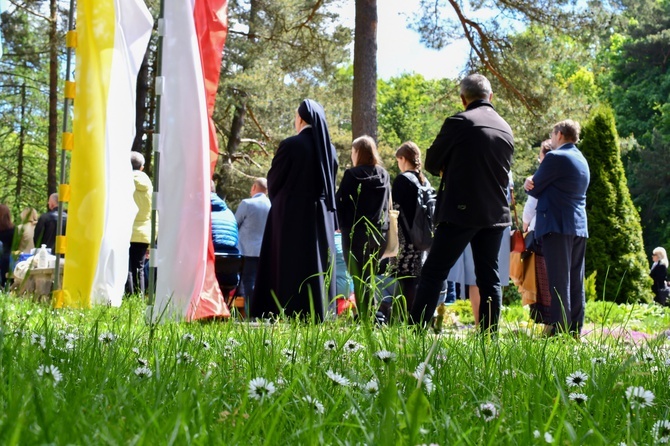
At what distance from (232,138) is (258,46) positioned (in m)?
4.21

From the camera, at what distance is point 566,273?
23.7 feet

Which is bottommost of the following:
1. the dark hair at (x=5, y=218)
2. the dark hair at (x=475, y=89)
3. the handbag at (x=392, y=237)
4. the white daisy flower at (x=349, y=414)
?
the white daisy flower at (x=349, y=414)

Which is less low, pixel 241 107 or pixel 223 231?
pixel 241 107

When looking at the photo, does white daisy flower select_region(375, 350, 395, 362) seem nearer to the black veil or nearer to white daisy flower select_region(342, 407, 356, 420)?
white daisy flower select_region(342, 407, 356, 420)

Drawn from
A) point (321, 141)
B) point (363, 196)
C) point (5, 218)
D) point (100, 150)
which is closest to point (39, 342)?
point (321, 141)

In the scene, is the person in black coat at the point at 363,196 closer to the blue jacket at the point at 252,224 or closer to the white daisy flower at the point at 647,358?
the blue jacket at the point at 252,224

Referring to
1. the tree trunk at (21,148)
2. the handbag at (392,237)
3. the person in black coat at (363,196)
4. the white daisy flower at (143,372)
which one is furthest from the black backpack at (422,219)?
the tree trunk at (21,148)

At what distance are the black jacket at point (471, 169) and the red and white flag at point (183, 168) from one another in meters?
1.67

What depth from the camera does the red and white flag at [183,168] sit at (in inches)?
251

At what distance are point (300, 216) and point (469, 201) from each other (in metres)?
1.92

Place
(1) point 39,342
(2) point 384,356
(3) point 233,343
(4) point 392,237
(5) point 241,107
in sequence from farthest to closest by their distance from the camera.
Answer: (5) point 241,107
(4) point 392,237
(3) point 233,343
(1) point 39,342
(2) point 384,356

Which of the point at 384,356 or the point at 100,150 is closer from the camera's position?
the point at 384,356

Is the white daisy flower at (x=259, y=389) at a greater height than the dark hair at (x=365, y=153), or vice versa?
the dark hair at (x=365, y=153)

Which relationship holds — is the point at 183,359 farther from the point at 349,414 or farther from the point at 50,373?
the point at 349,414
